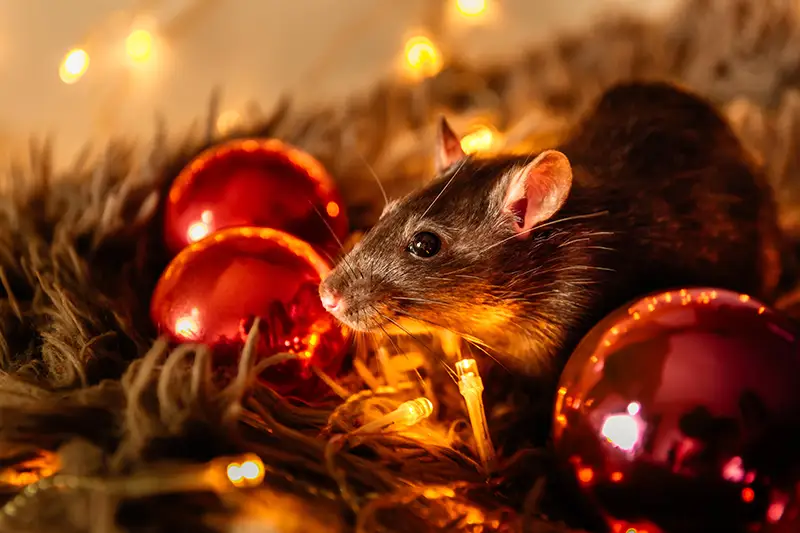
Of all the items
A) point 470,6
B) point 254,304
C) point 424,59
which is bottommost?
point 254,304

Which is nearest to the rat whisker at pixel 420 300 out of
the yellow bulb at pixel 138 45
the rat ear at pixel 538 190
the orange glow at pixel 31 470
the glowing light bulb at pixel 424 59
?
the rat ear at pixel 538 190

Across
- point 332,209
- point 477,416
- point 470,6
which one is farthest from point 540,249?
point 470,6

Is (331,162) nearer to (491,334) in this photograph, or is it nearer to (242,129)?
(242,129)

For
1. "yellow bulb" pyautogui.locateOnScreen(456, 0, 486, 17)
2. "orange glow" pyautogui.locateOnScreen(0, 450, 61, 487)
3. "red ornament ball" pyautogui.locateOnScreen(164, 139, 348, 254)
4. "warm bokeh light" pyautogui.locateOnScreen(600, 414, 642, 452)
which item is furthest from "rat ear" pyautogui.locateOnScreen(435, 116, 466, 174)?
"yellow bulb" pyautogui.locateOnScreen(456, 0, 486, 17)

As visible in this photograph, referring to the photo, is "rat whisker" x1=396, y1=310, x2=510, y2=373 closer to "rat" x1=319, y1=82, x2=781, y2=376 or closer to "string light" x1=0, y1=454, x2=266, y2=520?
"rat" x1=319, y1=82, x2=781, y2=376

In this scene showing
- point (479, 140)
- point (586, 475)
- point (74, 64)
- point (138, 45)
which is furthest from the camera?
point (138, 45)

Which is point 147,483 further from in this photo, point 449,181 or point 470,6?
point 470,6
